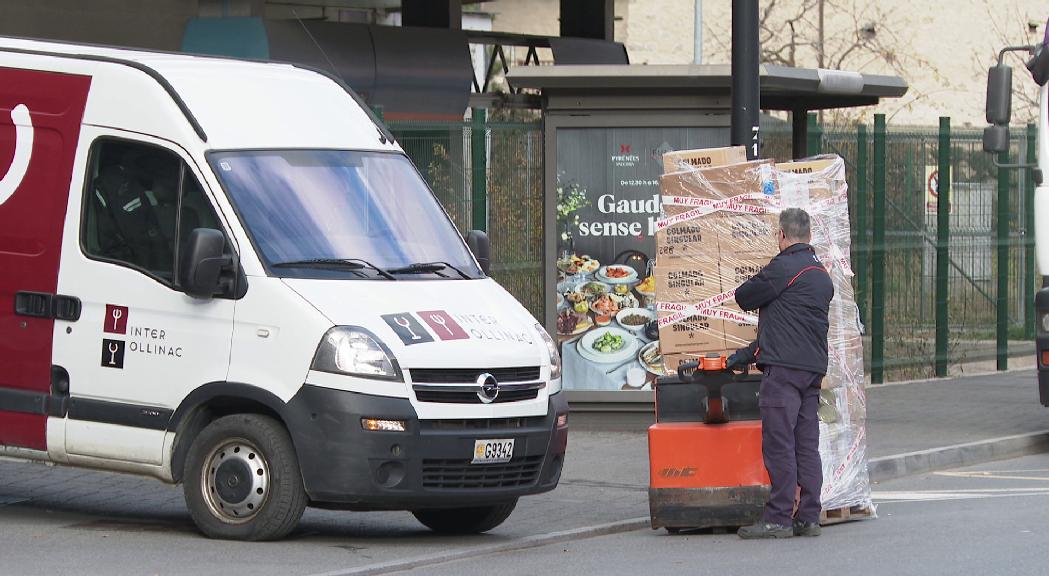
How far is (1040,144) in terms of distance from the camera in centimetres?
1415

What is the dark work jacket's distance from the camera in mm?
9617

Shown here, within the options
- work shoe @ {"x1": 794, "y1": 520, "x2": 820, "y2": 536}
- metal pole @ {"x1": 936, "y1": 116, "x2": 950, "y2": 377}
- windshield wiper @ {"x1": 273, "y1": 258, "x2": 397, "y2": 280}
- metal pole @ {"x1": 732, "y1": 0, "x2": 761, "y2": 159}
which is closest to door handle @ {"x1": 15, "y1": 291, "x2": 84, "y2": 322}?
windshield wiper @ {"x1": 273, "y1": 258, "x2": 397, "y2": 280}

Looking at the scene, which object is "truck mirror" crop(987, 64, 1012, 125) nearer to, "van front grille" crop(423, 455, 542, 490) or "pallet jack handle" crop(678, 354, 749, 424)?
"pallet jack handle" crop(678, 354, 749, 424)

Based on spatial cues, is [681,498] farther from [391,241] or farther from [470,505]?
[391,241]

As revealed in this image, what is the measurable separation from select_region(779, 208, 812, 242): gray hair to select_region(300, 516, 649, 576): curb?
200cm

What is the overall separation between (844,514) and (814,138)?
7.34m

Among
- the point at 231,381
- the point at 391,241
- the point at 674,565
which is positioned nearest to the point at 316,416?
the point at 231,381

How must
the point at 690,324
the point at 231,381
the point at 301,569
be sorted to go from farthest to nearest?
the point at 690,324, the point at 231,381, the point at 301,569

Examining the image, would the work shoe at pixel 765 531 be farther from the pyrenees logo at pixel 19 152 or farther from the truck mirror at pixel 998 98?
the truck mirror at pixel 998 98

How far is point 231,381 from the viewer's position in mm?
9227

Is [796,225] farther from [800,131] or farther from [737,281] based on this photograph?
[800,131]

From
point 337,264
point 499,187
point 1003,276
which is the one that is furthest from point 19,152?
point 1003,276

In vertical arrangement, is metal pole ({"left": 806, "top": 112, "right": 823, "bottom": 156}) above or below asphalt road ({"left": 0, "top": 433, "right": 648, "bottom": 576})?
above

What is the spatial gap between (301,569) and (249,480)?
2.67 feet
